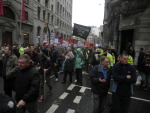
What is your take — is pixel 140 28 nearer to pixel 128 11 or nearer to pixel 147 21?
pixel 147 21

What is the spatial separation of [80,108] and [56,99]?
1.07 m

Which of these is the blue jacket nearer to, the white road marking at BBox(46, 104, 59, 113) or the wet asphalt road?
the wet asphalt road

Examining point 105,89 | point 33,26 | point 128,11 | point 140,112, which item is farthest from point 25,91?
point 33,26

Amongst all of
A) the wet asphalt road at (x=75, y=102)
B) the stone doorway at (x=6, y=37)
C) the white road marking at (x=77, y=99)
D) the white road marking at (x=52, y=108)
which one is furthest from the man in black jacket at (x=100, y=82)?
the stone doorway at (x=6, y=37)

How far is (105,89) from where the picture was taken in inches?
136

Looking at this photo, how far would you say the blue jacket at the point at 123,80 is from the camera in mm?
3230

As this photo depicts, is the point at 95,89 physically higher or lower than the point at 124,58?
lower

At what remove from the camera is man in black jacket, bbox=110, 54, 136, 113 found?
3.24 m

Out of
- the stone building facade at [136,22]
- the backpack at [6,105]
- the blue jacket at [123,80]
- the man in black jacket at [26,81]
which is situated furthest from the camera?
the stone building facade at [136,22]

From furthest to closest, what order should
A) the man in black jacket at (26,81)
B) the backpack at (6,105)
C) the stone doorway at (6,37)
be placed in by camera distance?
the stone doorway at (6,37) < the man in black jacket at (26,81) < the backpack at (6,105)

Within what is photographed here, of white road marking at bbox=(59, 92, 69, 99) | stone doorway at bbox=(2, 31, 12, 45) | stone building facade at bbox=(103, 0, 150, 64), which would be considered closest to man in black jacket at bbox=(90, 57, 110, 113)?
white road marking at bbox=(59, 92, 69, 99)

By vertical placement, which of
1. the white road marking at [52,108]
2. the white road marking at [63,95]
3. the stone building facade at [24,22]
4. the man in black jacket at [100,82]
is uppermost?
the stone building facade at [24,22]

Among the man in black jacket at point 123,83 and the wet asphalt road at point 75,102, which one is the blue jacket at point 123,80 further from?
the wet asphalt road at point 75,102

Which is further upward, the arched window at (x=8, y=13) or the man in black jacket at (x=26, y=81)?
the arched window at (x=8, y=13)
